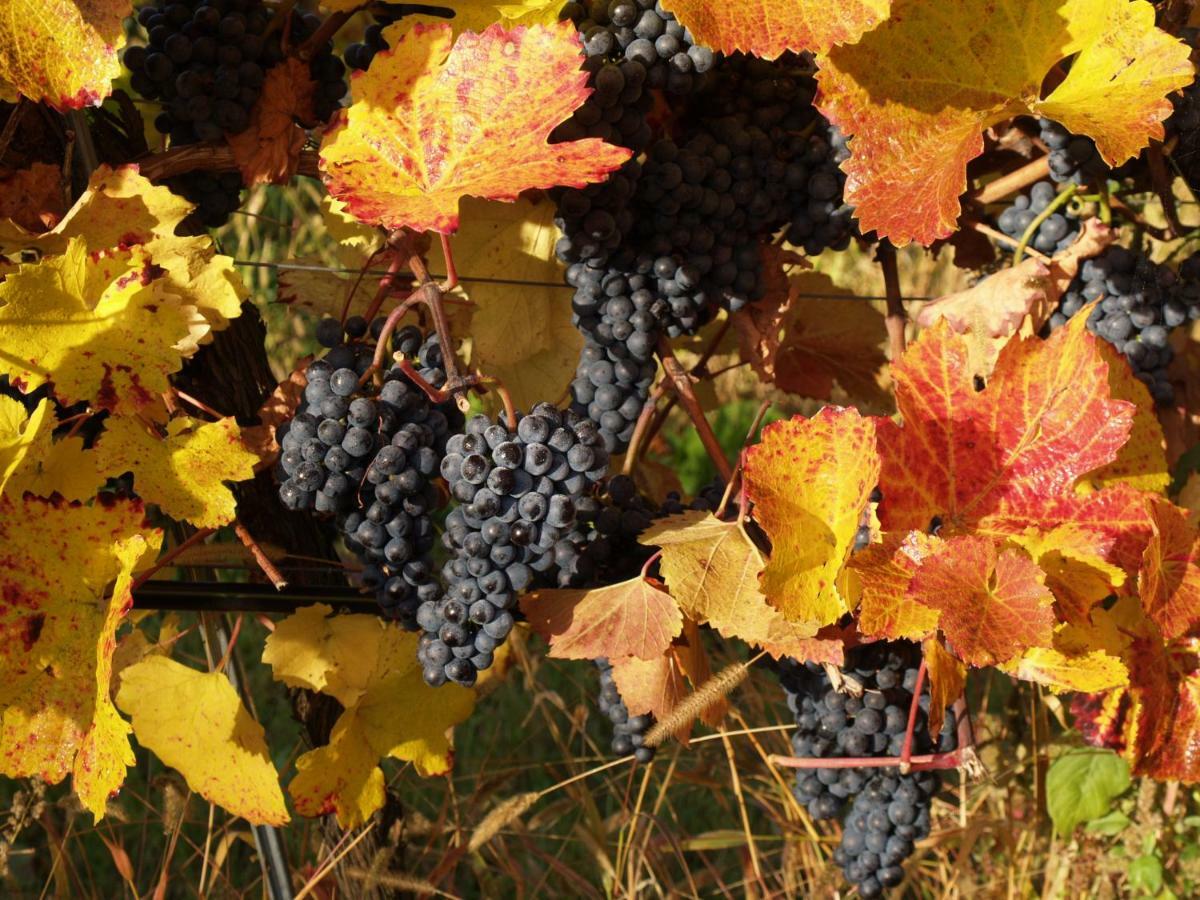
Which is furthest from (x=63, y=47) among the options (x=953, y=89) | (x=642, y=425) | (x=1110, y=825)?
(x=1110, y=825)

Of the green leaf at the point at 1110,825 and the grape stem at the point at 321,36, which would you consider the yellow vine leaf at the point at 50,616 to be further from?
the green leaf at the point at 1110,825

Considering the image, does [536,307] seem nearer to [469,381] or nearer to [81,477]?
[469,381]

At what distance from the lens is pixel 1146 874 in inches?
70.3

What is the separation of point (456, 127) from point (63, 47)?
0.32 meters

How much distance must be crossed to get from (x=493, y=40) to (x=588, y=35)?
→ 0.11m

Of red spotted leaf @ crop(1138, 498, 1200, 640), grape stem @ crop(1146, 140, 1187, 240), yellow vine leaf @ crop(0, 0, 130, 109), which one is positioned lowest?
red spotted leaf @ crop(1138, 498, 1200, 640)

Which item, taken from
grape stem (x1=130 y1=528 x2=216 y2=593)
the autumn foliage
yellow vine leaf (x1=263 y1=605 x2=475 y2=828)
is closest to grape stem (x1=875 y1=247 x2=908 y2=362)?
the autumn foliage

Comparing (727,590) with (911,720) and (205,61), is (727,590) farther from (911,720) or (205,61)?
(205,61)

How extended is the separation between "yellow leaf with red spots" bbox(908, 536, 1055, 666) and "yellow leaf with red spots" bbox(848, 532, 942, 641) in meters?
0.03

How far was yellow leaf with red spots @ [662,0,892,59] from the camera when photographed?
3.17ft

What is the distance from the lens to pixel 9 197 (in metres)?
1.12

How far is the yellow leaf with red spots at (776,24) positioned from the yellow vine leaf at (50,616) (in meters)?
0.61

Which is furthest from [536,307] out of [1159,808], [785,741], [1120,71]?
[1159,808]

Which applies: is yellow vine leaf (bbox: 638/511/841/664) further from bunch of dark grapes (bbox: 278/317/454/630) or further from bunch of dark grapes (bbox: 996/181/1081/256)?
bunch of dark grapes (bbox: 996/181/1081/256)
